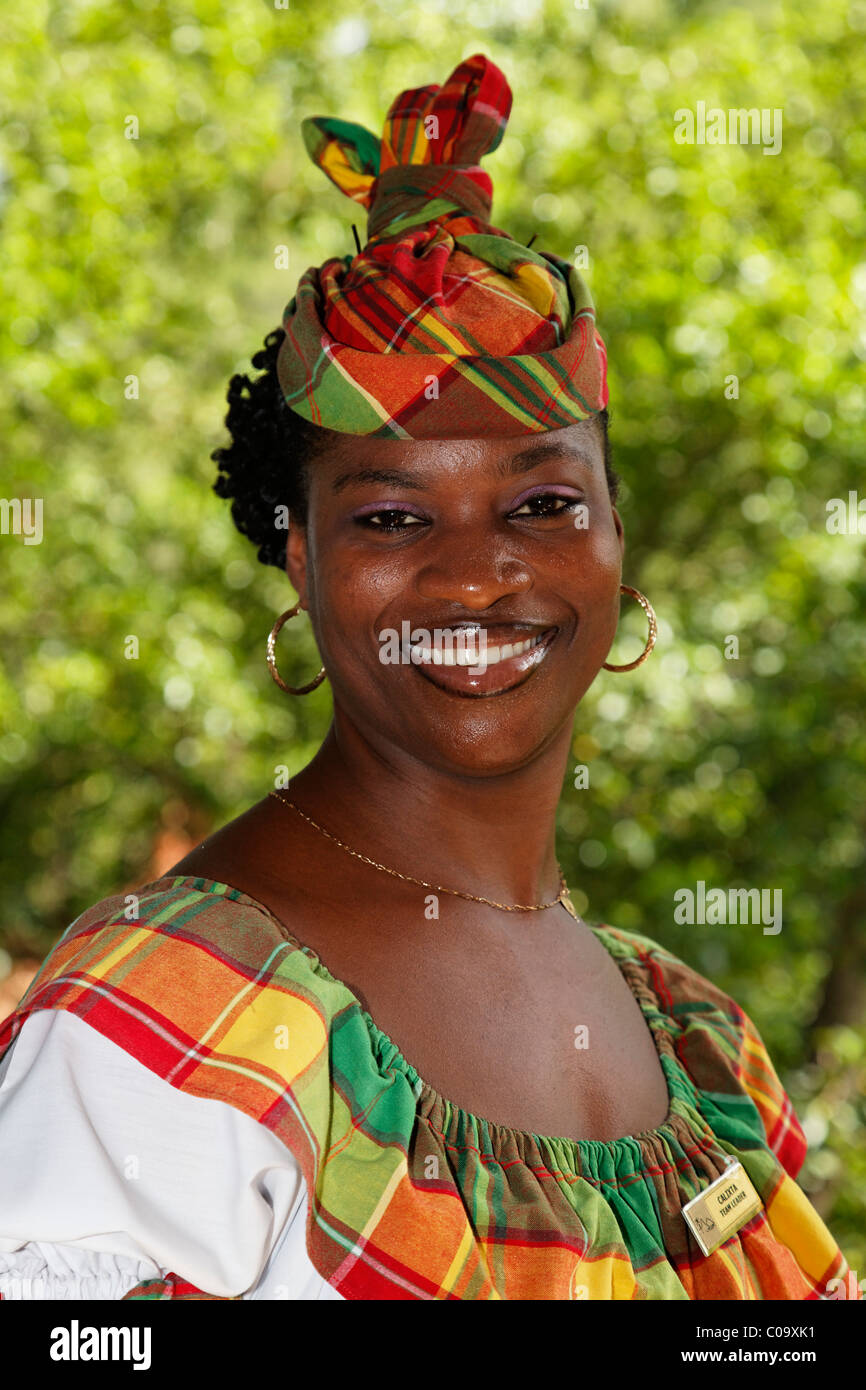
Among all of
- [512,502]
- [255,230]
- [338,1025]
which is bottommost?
[338,1025]

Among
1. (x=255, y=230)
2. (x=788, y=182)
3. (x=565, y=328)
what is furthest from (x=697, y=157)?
(x=565, y=328)

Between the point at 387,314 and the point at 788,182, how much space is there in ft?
13.0

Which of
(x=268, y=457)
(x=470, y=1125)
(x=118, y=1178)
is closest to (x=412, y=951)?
(x=470, y=1125)

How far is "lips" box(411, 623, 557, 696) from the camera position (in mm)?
1603

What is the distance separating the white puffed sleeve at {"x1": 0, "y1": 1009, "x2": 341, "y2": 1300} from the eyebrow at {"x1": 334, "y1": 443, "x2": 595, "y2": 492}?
672 mm

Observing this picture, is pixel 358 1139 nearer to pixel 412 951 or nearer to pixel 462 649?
pixel 412 951

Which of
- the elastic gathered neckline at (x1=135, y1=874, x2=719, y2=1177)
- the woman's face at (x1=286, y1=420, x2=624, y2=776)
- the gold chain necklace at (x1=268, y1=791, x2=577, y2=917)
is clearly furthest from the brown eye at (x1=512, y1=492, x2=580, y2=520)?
the elastic gathered neckline at (x1=135, y1=874, x2=719, y2=1177)

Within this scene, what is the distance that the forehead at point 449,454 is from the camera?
162 centimetres

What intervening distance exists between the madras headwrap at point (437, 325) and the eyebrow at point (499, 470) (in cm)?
3

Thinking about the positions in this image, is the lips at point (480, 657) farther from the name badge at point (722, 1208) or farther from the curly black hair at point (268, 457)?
the name badge at point (722, 1208)

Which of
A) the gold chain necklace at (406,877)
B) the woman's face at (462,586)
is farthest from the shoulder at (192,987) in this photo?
the woman's face at (462,586)

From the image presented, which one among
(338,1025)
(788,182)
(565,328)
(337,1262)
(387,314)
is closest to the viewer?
(337,1262)

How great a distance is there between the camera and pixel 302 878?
5.37 ft
